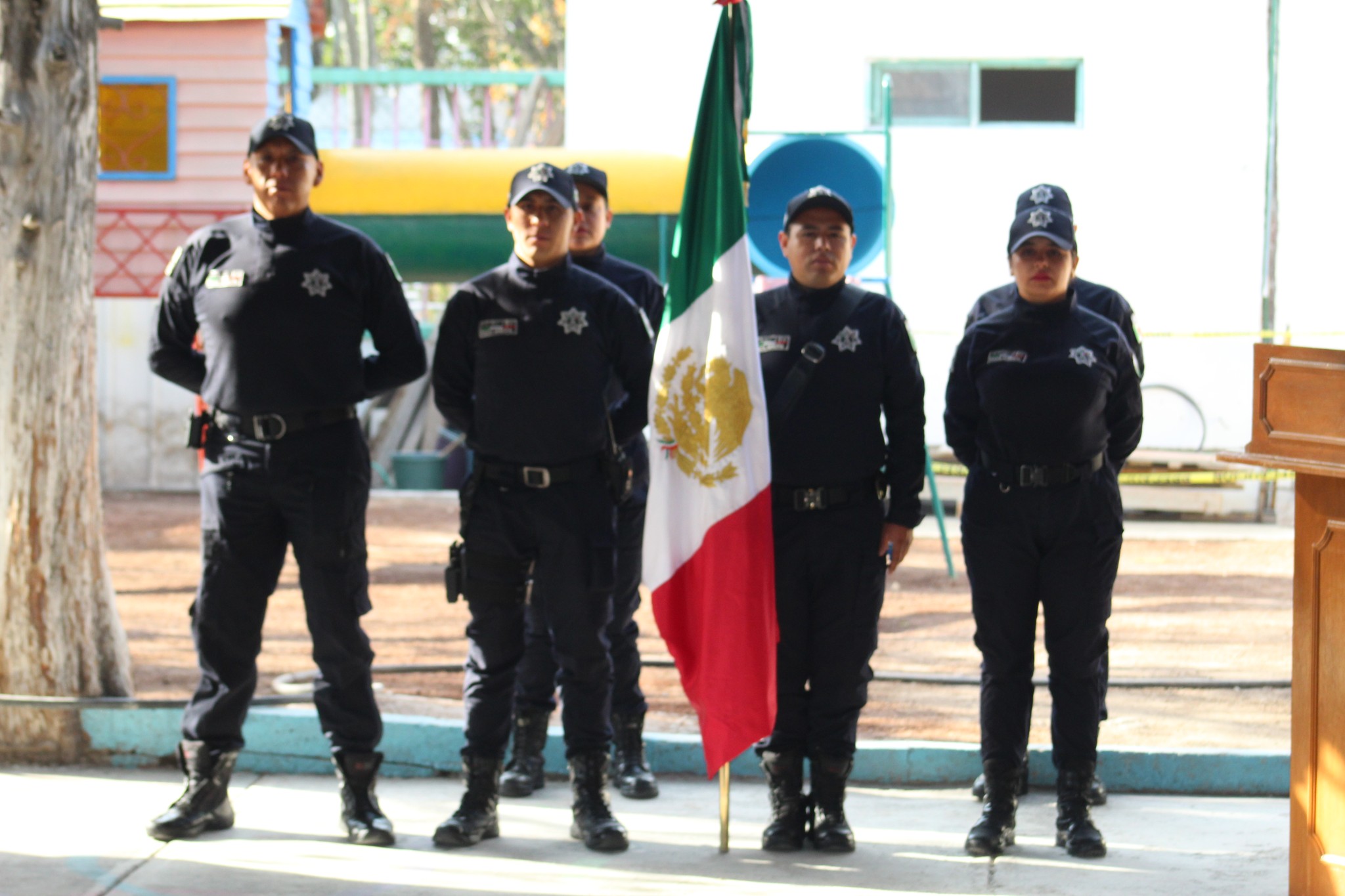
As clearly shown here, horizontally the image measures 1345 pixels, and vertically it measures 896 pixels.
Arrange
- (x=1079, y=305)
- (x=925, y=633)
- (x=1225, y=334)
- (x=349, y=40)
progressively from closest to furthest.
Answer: (x=1079, y=305) < (x=925, y=633) < (x=1225, y=334) < (x=349, y=40)

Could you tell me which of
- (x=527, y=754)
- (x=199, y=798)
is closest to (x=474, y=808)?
(x=527, y=754)

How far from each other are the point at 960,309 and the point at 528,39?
57.2 feet

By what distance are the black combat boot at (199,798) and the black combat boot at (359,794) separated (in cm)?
37

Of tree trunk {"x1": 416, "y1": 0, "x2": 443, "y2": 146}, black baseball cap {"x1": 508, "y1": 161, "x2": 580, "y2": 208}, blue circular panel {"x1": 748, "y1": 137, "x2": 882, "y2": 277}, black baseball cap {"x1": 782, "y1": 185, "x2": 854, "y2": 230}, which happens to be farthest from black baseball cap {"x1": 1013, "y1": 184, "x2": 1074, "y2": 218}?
tree trunk {"x1": 416, "y1": 0, "x2": 443, "y2": 146}

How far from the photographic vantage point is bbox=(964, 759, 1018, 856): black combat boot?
4.57m

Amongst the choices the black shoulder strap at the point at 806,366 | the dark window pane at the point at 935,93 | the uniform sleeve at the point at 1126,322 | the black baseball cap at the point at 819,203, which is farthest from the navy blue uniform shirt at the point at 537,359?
the dark window pane at the point at 935,93

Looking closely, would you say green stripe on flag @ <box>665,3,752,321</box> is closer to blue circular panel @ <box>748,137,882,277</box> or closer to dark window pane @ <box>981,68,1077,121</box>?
blue circular panel @ <box>748,137,882,277</box>

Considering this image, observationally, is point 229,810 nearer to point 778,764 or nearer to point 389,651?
point 778,764

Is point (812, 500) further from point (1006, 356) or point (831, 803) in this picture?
point (831, 803)

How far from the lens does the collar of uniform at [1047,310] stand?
184 inches

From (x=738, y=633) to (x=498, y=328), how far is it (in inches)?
47.0

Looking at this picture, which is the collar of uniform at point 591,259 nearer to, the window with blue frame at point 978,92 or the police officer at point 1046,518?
the police officer at point 1046,518

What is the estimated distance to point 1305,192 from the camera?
49.3 ft

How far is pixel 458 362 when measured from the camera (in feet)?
15.7
